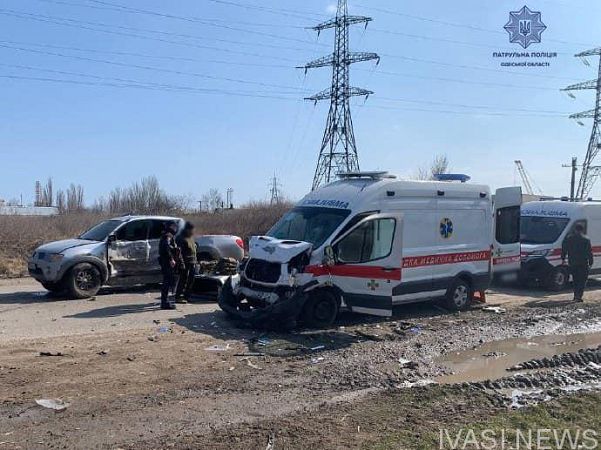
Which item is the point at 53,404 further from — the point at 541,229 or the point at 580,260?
the point at 541,229

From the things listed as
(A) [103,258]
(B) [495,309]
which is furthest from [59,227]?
(B) [495,309]

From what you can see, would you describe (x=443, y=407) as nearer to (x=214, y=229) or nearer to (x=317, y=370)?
(x=317, y=370)

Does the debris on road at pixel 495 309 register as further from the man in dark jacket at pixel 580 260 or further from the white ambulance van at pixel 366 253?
the man in dark jacket at pixel 580 260

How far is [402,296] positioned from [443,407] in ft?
17.6

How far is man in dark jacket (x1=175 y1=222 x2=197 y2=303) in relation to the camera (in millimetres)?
12742

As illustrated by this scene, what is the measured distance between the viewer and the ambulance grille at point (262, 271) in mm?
10156

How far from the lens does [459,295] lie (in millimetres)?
12758

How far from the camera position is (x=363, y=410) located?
19.7ft

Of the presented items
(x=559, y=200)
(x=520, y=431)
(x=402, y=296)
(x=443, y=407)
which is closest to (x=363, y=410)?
(x=443, y=407)

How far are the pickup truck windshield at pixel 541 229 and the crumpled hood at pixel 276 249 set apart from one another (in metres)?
9.82

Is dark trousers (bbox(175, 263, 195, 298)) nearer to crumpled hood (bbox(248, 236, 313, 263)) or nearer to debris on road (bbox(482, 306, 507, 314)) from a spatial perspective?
crumpled hood (bbox(248, 236, 313, 263))

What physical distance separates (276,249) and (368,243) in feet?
5.57

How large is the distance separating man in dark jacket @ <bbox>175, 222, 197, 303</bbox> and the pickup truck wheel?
6.67 ft

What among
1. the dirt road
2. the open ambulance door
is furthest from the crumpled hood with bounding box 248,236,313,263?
the open ambulance door
